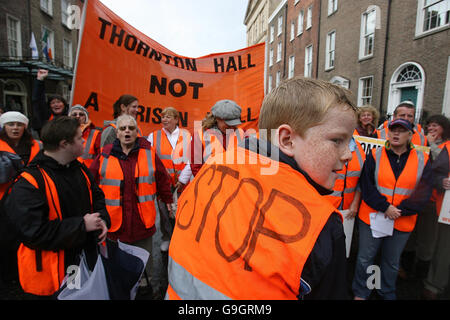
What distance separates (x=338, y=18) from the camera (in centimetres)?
1591

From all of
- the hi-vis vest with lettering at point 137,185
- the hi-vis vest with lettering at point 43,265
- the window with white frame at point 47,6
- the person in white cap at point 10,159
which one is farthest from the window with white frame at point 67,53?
the hi-vis vest with lettering at point 43,265

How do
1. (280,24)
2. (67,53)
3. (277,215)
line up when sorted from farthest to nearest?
(280,24)
(67,53)
(277,215)

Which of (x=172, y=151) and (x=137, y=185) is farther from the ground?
(x=172, y=151)

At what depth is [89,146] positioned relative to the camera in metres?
3.57

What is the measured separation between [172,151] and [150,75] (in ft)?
4.02

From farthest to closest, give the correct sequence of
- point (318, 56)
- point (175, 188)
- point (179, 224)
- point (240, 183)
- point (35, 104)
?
point (318, 56) < point (175, 188) < point (35, 104) < point (179, 224) < point (240, 183)

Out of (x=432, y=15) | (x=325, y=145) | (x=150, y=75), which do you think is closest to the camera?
(x=325, y=145)

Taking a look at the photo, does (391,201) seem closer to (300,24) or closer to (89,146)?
(89,146)

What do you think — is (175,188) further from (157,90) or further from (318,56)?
(318,56)

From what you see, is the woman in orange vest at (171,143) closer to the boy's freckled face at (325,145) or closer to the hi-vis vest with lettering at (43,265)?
the hi-vis vest with lettering at (43,265)

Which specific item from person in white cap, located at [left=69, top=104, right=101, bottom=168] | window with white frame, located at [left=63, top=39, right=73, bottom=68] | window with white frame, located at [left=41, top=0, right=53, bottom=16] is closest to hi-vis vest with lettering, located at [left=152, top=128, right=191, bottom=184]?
person in white cap, located at [left=69, top=104, right=101, bottom=168]

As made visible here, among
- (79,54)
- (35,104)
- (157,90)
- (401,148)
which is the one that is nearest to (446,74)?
(401,148)

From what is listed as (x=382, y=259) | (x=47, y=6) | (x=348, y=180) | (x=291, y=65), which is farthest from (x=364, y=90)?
(x=47, y=6)

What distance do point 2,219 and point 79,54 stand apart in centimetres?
203
